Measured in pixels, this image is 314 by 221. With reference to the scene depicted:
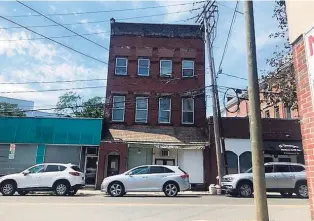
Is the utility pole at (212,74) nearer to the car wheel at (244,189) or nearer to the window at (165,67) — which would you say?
the car wheel at (244,189)

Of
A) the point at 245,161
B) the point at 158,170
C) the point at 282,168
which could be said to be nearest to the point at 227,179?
the point at 282,168

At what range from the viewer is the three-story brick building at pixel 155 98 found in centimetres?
A: 2292

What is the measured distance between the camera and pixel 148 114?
24750 millimetres

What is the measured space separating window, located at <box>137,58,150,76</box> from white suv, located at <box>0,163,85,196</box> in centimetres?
1111

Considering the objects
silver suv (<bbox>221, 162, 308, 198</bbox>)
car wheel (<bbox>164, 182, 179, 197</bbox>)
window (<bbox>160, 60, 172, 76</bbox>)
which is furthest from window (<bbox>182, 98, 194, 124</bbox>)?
car wheel (<bbox>164, 182, 179, 197</bbox>)

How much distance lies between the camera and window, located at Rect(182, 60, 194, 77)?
84.4ft

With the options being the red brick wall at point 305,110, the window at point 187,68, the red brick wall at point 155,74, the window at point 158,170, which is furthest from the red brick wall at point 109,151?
the red brick wall at point 305,110

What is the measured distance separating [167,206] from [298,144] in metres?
15.2

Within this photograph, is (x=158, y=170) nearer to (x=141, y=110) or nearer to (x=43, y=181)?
(x=43, y=181)

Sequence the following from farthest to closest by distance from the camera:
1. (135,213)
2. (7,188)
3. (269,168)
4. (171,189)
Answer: (269,168) → (171,189) → (7,188) → (135,213)

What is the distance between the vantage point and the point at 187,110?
2508 centimetres

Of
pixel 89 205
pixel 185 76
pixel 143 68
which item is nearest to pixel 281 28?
pixel 185 76

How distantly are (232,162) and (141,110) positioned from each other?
7973mm

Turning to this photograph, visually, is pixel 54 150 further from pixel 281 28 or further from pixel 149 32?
pixel 281 28
